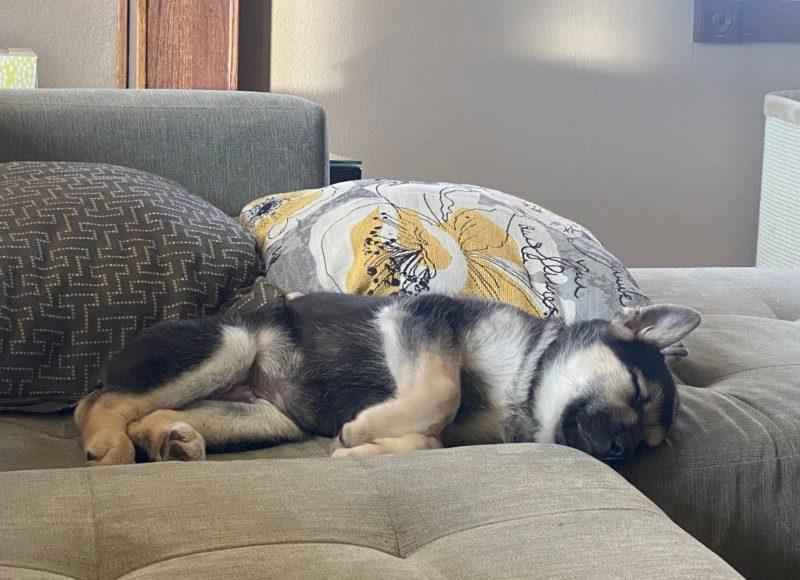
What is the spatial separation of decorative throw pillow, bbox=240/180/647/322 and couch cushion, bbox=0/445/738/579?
1.76 ft

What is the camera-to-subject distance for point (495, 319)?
5.55 ft

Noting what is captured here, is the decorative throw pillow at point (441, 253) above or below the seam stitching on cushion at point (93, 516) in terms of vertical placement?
above

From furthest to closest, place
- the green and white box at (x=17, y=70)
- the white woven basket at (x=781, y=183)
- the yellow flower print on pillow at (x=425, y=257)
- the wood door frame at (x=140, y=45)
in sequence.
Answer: the white woven basket at (x=781, y=183) → the wood door frame at (x=140, y=45) → the green and white box at (x=17, y=70) → the yellow flower print on pillow at (x=425, y=257)

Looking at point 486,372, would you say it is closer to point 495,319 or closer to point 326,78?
point 495,319

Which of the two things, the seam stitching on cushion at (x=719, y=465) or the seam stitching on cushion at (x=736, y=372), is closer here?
the seam stitching on cushion at (x=719, y=465)

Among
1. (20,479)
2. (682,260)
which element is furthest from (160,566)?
(682,260)

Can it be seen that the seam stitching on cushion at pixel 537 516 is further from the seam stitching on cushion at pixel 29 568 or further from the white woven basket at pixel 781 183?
the white woven basket at pixel 781 183

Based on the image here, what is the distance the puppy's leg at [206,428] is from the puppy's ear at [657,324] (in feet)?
1.81

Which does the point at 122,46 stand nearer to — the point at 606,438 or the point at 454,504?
the point at 606,438

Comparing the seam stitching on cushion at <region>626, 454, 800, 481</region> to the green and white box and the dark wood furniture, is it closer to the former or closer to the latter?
the green and white box

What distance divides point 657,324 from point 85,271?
93cm

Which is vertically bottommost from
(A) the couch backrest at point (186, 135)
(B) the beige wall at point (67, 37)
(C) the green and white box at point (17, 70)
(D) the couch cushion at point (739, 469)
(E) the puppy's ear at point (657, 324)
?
(D) the couch cushion at point (739, 469)

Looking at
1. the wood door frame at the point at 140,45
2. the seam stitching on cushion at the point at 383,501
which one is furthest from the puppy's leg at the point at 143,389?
the wood door frame at the point at 140,45

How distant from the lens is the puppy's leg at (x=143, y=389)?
4.82 feet
